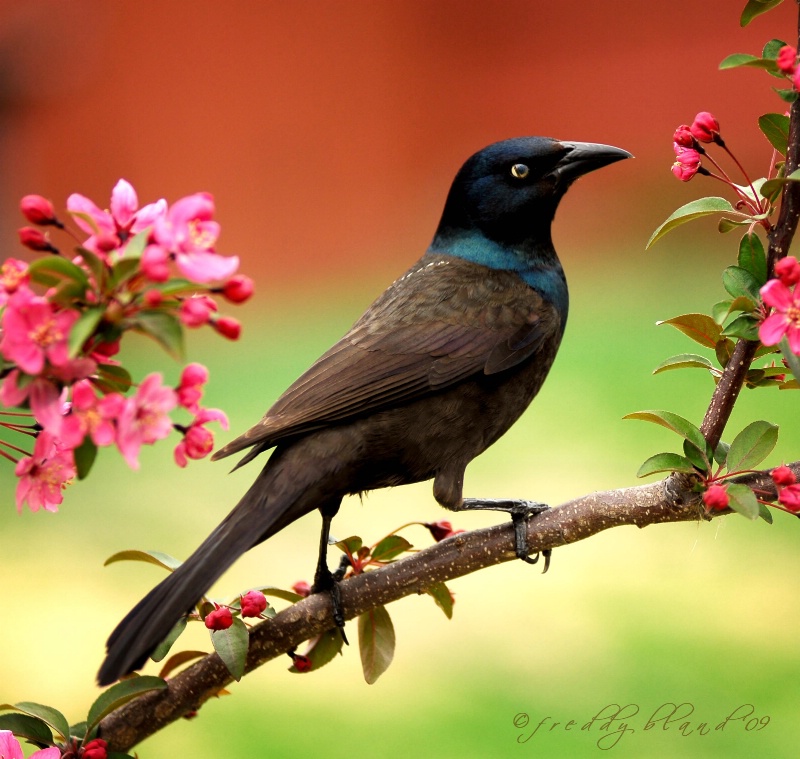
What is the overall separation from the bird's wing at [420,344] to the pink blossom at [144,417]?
94 centimetres

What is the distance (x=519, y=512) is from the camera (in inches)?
99.6

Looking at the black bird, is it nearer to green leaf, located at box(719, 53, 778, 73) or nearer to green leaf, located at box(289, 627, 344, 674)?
green leaf, located at box(289, 627, 344, 674)

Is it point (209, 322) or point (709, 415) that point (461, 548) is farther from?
point (209, 322)

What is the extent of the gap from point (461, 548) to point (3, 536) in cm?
436

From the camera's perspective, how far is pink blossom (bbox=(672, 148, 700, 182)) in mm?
1979

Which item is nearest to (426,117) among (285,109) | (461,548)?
(285,109)

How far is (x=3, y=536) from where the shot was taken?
19.4 ft

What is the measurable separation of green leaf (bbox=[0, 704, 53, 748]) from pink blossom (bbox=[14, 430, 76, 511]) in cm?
36

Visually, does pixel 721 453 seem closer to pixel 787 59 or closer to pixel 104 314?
pixel 787 59

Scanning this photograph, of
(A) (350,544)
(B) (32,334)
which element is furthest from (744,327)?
(B) (32,334)

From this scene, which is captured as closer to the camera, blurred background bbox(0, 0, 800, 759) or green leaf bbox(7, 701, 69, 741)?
green leaf bbox(7, 701, 69, 741)

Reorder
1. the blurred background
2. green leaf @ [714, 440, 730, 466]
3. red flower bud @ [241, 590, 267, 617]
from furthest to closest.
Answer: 1. the blurred background
2. green leaf @ [714, 440, 730, 466]
3. red flower bud @ [241, 590, 267, 617]

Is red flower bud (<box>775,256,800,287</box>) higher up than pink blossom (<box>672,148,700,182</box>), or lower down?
lower down

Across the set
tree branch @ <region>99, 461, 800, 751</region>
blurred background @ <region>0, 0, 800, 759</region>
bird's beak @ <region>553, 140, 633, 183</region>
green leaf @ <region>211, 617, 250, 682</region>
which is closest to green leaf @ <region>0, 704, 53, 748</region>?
tree branch @ <region>99, 461, 800, 751</region>
